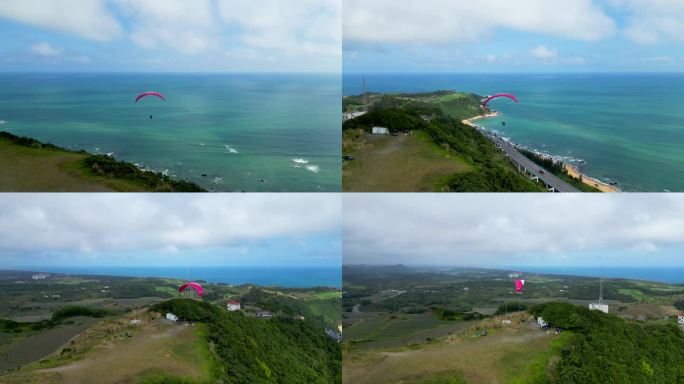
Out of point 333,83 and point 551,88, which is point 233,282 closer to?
point 333,83

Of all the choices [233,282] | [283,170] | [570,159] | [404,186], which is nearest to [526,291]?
[570,159]

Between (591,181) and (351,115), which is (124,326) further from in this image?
(591,181)

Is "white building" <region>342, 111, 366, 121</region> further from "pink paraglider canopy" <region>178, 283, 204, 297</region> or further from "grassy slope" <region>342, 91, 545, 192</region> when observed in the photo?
"pink paraglider canopy" <region>178, 283, 204, 297</region>

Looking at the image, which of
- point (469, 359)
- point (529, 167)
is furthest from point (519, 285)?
point (529, 167)

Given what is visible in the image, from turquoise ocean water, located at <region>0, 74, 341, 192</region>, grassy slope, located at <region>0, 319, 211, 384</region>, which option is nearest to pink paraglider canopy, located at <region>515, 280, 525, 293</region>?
turquoise ocean water, located at <region>0, 74, 341, 192</region>

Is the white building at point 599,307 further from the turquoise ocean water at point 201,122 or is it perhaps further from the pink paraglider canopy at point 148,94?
the pink paraglider canopy at point 148,94
